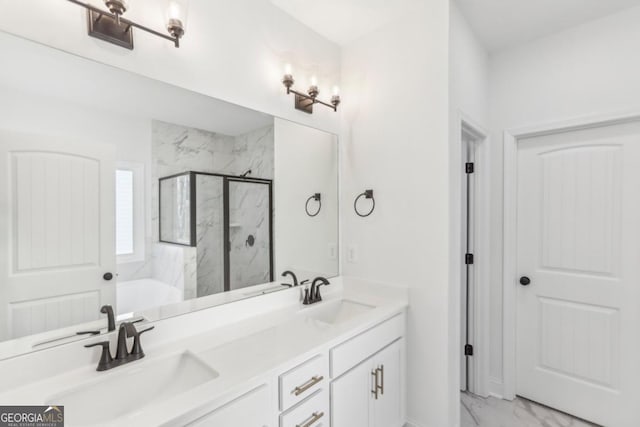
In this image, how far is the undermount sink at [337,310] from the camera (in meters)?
1.88

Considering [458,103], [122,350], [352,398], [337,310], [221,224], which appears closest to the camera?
[122,350]

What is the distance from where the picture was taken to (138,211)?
1301mm

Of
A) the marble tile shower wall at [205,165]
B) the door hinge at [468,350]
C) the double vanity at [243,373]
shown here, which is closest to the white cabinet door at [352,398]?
the double vanity at [243,373]

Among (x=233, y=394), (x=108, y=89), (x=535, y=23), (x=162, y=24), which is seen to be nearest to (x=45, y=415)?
(x=233, y=394)

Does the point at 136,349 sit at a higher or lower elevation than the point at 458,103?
lower

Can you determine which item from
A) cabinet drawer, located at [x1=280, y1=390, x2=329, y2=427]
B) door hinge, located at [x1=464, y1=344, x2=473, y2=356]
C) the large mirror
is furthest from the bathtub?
door hinge, located at [x1=464, y1=344, x2=473, y2=356]

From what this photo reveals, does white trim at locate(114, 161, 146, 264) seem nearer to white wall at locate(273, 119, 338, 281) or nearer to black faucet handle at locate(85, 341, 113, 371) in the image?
black faucet handle at locate(85, 341, 113, 371)

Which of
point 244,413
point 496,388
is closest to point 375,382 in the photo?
point 244,413

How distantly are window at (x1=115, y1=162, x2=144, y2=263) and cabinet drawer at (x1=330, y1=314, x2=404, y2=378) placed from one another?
3.33ft

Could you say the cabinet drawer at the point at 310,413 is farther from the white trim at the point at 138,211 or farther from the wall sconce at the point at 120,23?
the wall sconce at the point at 120,23

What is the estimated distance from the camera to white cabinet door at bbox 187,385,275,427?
3.10 feet

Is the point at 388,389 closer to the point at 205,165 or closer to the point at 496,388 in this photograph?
the point at 496,388

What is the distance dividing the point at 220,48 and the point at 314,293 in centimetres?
155

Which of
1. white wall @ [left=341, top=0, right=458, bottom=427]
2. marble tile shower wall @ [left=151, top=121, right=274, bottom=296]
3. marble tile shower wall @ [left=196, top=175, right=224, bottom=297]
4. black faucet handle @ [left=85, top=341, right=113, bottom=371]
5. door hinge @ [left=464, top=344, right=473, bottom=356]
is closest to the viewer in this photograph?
black faucet handle @ [left=85, top=341, right=113, bottom=371]
